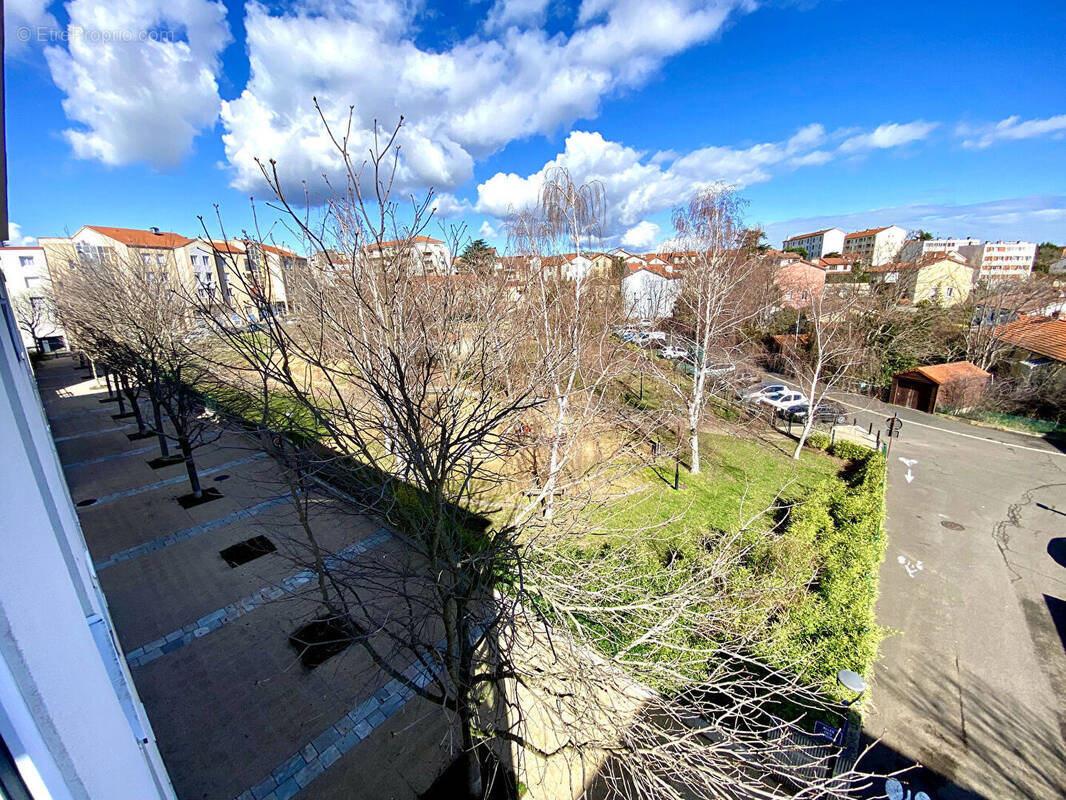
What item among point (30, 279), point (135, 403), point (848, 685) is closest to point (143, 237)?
point (30, 279)

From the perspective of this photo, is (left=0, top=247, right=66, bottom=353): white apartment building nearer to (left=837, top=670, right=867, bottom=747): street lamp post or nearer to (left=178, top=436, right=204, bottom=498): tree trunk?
(left=178, top=436, right=204, bottom=498): tree trunk

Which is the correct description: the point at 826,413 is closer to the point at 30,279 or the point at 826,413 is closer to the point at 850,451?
the point at 850,451

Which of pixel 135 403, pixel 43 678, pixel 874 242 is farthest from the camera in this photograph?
pixel 874 242

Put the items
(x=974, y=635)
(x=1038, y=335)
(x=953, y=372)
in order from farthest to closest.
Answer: (x=1038, y=335)
(x=953, y=372)
(x=974, y=635)

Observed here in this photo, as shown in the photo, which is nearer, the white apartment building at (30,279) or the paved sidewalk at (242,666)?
the paved sidewalk at (242,666)

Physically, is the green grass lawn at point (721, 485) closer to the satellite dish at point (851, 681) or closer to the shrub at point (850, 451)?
the shrub at point (850, 451)

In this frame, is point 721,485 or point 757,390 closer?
point 721,485

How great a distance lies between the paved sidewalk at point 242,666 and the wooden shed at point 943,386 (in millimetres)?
23903

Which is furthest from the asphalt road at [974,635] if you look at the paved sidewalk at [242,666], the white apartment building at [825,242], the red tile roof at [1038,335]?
the white apartment building at [825,242]

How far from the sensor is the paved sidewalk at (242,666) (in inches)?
186

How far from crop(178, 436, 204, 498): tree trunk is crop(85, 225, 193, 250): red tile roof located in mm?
31938

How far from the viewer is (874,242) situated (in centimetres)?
5975

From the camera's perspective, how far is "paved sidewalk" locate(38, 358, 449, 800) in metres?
4.71

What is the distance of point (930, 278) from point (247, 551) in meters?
41.1
